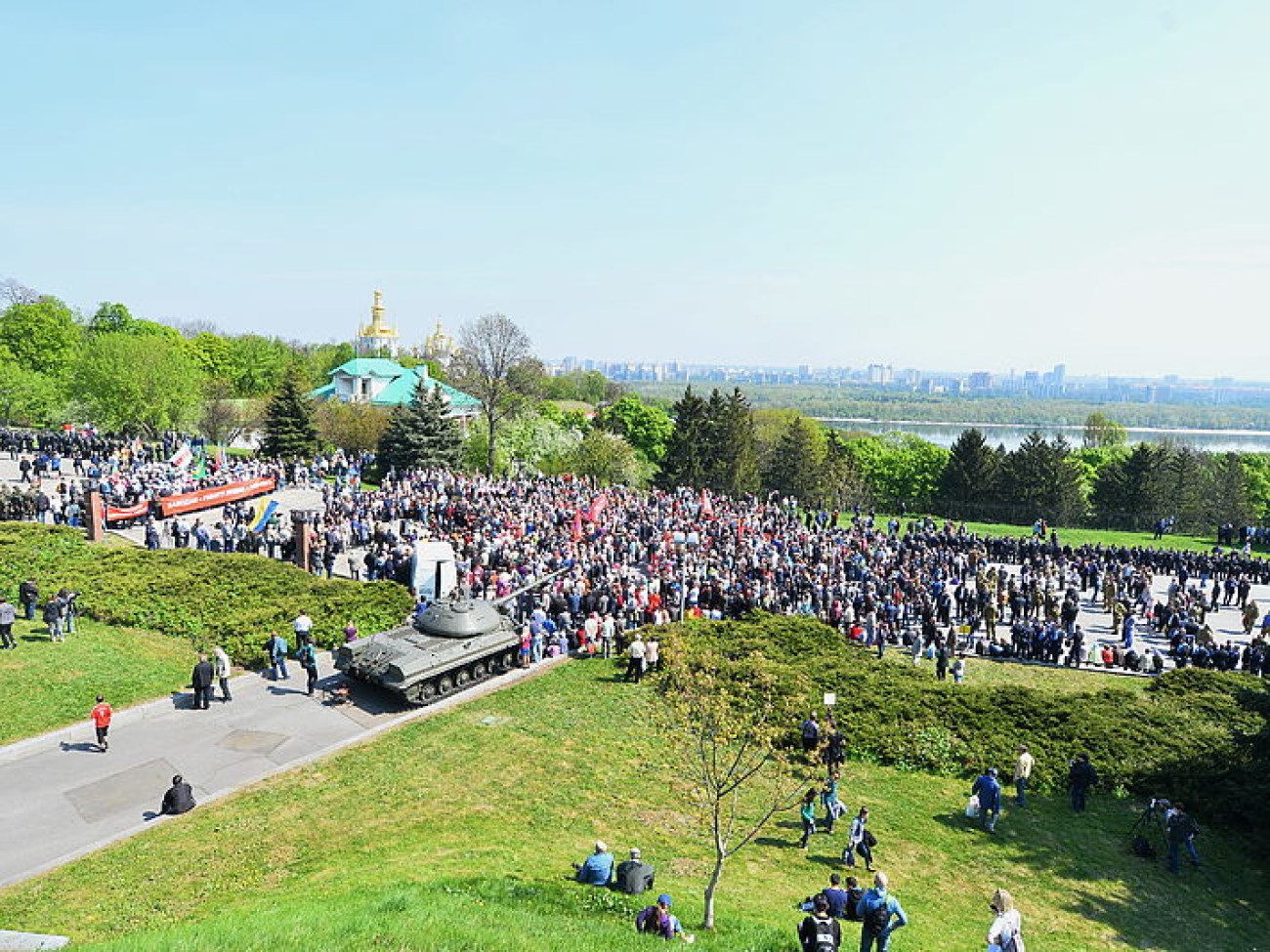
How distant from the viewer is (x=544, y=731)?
1755cm

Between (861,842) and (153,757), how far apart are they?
1328 cm

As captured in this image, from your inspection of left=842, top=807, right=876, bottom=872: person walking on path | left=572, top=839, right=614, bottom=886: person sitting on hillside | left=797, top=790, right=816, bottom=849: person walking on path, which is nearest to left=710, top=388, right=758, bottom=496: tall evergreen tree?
left=797, top=790, right=816, bottom=849: person walking on path

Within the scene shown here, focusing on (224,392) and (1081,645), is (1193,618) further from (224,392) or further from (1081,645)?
(224,392)

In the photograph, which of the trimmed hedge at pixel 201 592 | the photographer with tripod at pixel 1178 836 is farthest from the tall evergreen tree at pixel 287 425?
the photographer with tripod at pixel 1178 836

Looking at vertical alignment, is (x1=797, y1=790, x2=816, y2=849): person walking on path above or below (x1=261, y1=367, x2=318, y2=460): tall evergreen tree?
below

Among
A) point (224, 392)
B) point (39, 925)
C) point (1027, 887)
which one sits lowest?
point (1027, 887)

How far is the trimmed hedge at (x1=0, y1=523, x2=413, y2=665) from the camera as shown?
70.9 feet

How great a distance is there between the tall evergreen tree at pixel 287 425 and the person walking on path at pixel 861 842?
47.1 m

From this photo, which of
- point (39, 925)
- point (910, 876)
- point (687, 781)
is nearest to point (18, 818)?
point (39, 925)

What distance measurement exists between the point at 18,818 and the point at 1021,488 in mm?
61002

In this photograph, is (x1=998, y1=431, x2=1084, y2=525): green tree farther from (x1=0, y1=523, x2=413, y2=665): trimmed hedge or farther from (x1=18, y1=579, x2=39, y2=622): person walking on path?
(x1=18, y1=579, x2=39, y2=622): person walking on path

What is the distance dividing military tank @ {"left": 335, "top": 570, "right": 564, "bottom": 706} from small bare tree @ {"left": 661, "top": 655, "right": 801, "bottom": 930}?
447 cm

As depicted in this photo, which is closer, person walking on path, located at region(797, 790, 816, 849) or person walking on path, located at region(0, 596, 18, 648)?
person walking on path, located at region(797, 790, 816, 849)

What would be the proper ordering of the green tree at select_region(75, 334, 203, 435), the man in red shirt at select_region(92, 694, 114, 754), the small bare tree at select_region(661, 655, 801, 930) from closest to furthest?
1. the small bare tree at select_region(661, 655, 801, 930)
2. the man in red shirt at select_region(92, 694, 114, 754)
3. the green tree at select_region(75, 334, 203, 435)
